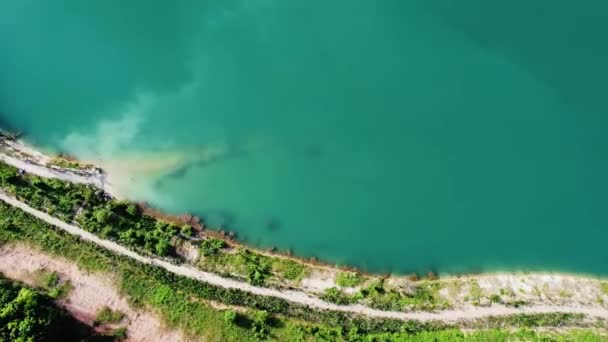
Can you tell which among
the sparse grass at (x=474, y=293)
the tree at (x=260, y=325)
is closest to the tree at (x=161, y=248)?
the tree at (x=260, y=325)

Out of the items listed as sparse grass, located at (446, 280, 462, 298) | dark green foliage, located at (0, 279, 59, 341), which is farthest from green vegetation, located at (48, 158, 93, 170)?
sparse grass, located at (446, 280, 462, 298)

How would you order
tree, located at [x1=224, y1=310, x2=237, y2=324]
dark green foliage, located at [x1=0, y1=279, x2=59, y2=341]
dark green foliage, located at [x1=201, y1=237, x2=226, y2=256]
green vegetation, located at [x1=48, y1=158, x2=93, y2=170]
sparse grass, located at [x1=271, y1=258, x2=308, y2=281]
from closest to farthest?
dark green foliage, located at [x1=0, y1=279, x2=59, y2=341] → tree, located at [x1=224, y1=310, x2=237, y2=324] → sparse grass, located at [x1=271, y1=258, x2=308, y2=281] → dark green foliage, located at [x1=201, y1=237, x2=226, y2=256] → green vegetation, located at [x1=48, y1=158, x2=93, y2=170]

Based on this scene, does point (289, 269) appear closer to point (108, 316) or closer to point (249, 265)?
point (249, 265)

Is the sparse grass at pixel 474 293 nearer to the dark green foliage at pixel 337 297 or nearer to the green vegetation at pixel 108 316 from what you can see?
the dark green foliage at pixel 337 297

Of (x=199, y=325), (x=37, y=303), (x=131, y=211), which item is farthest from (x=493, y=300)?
(x=37, y=303)

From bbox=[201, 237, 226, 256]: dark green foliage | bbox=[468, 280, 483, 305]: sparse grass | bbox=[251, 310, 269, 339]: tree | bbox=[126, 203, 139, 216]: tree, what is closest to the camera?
bbox=[251, 310, 269, 339]: tree

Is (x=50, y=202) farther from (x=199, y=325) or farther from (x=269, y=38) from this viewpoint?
(x=269, y=38)

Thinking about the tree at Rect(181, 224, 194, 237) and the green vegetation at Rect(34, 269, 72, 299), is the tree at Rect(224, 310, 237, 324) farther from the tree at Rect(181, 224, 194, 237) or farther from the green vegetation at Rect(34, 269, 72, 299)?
the green vegetation at Rect(34, 269, 72, 299)
